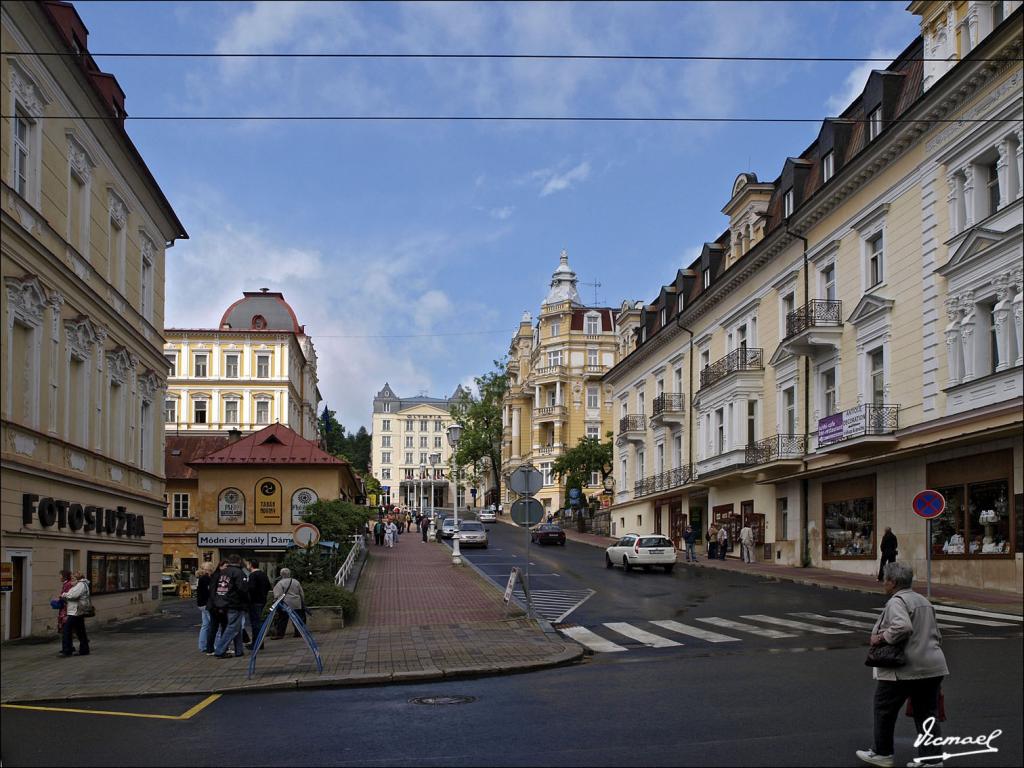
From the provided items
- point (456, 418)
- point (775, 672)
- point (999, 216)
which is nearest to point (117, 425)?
point (775, 672)

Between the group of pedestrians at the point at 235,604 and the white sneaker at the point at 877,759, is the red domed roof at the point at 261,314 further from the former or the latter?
the white sneaker at the point at 877,759

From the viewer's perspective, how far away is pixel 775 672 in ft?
43.1

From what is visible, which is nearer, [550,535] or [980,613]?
[980,613]

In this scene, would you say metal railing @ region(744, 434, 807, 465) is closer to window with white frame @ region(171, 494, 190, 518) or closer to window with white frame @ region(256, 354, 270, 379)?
window with white frame @ region(171, 494, 190, 518)

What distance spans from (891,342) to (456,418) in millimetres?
83988

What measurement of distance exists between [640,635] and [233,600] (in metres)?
6.96

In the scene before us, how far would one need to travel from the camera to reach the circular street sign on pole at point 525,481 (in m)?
21.2

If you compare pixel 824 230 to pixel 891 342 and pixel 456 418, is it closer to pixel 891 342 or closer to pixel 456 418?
pixel 891 342

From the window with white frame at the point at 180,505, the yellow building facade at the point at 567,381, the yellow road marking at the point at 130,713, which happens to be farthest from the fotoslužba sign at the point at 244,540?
the yellow building facade at the point at 567,381

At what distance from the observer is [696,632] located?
1895 centimetres

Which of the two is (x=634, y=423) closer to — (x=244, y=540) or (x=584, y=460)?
(x=584, y=460)

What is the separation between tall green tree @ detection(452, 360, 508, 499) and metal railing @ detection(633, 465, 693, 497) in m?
52.4

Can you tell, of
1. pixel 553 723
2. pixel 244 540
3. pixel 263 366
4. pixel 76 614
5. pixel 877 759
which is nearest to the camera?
pixel 877 759

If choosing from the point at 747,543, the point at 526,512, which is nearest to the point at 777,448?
the point at 747,543
